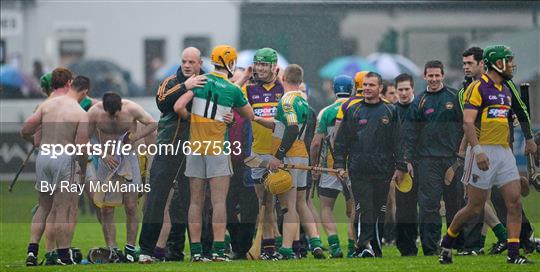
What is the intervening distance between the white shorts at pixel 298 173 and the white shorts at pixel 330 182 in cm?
54

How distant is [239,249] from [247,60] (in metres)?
13.6

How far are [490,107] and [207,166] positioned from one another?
309 cm

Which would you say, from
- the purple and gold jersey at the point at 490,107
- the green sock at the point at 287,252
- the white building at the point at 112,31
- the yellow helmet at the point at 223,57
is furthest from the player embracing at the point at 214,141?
the white building at the point at 112,31

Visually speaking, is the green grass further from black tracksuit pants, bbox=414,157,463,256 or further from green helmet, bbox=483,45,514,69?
green helmet, bbox=483,45,514,69

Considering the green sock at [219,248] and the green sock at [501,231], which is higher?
the green sock at [501,231]

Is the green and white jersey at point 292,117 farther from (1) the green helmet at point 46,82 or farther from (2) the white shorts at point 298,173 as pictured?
(1) the green helmet at point 46,82

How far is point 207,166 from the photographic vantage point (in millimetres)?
16703

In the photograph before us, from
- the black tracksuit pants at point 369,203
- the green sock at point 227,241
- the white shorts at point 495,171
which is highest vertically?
the white shorts at point 495,171

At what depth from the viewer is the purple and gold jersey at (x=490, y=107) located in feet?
50.6

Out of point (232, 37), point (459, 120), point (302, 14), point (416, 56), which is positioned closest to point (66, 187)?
point (459, 120)

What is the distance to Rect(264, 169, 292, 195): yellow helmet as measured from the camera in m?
17.2

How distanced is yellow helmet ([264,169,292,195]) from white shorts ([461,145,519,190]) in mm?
2456

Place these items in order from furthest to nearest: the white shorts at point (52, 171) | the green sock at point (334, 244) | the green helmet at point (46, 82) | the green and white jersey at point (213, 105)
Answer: the green helmet at point (46, 82)
the green sock at point (334, 244)
the white shorts at point (52, 171)
the green and white jersey at point (213, 105)

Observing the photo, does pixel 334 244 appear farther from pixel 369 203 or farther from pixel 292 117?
pixel 292 117
